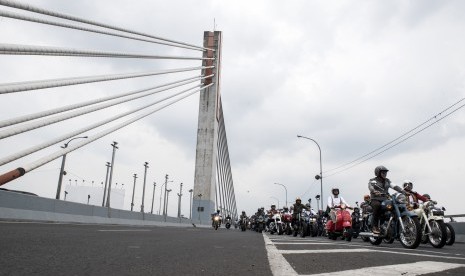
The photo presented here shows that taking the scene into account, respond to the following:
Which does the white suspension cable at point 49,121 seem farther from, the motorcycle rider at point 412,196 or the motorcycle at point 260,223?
the motorcycle at point 260,223

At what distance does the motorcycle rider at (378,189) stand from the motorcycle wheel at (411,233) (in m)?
0.63

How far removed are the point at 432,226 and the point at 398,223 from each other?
50.7 inches

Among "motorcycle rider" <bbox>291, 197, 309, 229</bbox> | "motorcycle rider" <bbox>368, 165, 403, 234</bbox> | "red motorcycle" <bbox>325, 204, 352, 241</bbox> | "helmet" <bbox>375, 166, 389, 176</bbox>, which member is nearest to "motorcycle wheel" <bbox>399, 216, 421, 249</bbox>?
"motorcycle rider" <bbox>368, 165, 403, 234</bbox>

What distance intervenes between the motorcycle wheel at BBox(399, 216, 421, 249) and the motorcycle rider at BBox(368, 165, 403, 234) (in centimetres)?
63

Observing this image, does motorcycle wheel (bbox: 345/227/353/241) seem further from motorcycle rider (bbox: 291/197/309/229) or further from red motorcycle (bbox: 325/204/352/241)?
motorcycle rider (bbox: 291/197/309/229)

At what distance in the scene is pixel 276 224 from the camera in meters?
20.2

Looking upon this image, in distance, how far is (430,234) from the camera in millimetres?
8727

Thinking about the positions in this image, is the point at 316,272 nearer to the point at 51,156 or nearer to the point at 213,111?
the point at 51,156

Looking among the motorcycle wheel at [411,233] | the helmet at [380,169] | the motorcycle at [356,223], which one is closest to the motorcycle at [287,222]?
the motorcycle at [356,223]

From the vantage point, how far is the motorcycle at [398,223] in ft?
24.9

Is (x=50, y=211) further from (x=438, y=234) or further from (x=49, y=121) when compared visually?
(x=438, y=234)

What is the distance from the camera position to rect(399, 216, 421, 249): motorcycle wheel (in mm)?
7469

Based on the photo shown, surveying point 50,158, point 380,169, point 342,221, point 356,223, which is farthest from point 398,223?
point 356,223

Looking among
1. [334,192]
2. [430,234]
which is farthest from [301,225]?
[430,234]
